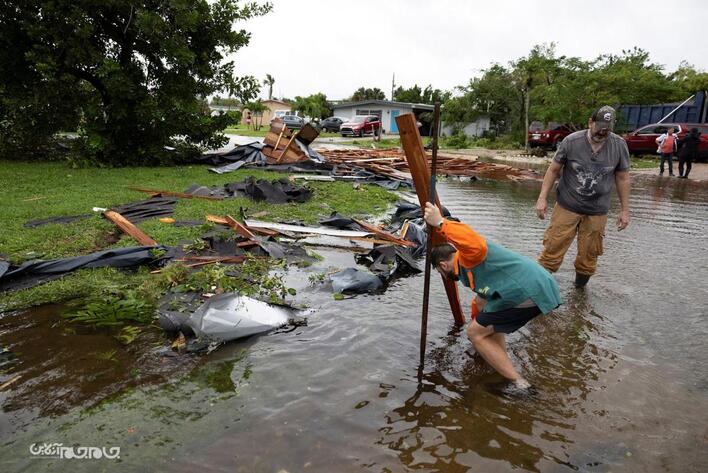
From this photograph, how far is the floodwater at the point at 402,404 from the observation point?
300cm

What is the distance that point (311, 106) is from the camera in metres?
52.6

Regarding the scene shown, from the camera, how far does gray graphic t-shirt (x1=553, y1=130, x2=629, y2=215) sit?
17.2ft

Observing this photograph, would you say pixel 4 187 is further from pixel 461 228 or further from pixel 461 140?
pixel 461 140

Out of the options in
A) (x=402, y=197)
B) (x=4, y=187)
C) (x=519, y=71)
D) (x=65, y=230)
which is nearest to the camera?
(x=65, y=230)

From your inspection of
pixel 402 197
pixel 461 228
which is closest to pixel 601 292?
pixel 461 228

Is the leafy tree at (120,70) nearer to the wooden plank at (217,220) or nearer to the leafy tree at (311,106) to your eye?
the wooden plank at (217,220)

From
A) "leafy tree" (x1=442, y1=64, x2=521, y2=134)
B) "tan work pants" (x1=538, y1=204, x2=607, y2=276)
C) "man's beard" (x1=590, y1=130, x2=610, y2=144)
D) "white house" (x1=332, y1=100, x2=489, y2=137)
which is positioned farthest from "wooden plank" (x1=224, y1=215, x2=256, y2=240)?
"white house" (x1=332, y1=100, x2=489, y2=137)

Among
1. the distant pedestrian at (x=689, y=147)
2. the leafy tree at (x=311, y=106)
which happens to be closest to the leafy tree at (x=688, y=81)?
the distant pedestrian at (x=689, y=147)

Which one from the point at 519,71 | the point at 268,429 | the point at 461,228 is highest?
the point at 519,71

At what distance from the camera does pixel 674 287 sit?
626cm

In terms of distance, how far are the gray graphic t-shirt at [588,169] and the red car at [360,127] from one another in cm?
3515

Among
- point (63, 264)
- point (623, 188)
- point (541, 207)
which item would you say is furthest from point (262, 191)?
point (623, 188)

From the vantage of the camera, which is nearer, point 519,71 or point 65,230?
point 65,230

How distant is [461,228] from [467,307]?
251 cm
